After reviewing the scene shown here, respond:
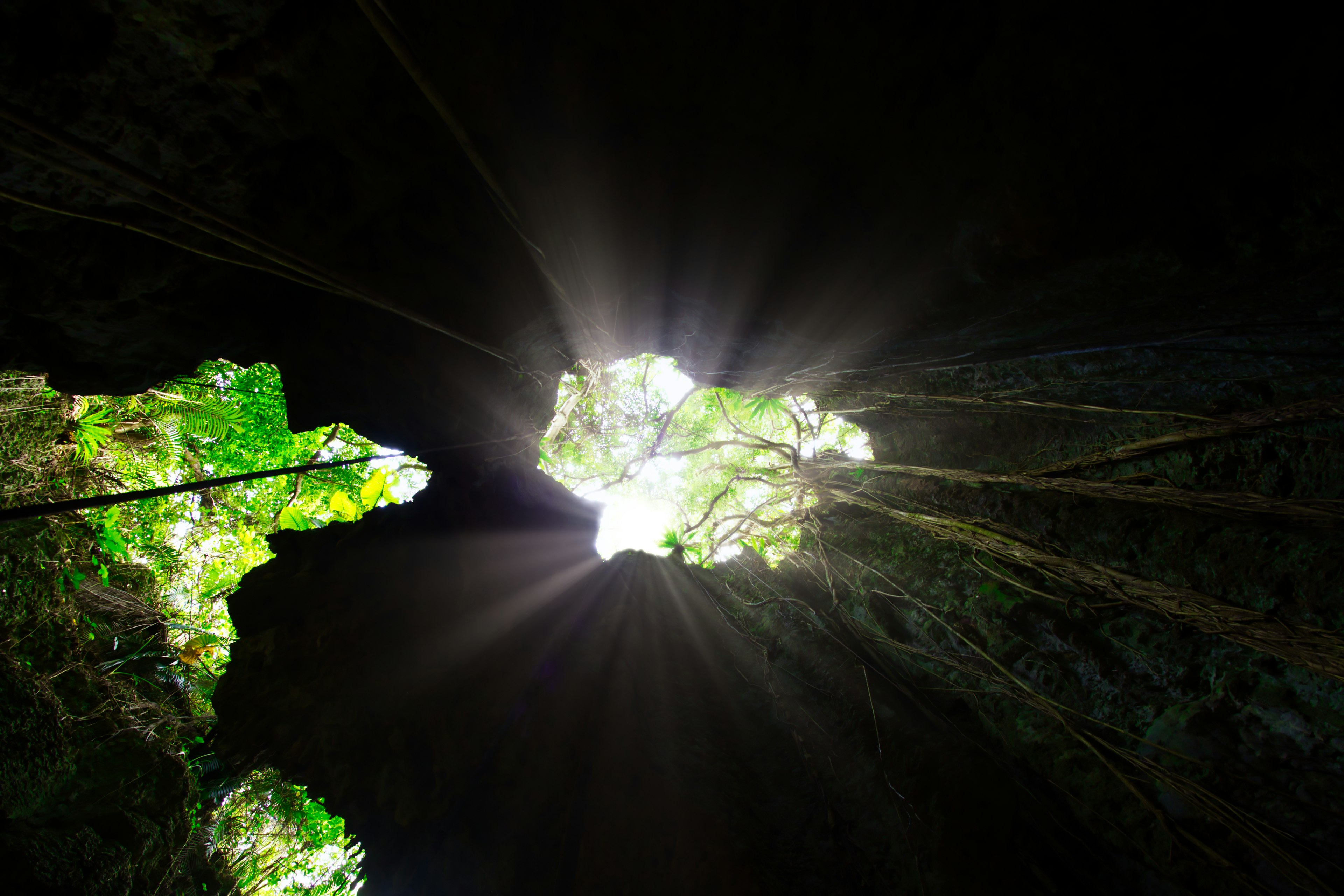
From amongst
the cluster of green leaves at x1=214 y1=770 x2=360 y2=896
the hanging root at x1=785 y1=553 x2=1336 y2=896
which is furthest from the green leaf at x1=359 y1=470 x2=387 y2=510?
the hanging root at x1=785 y1=553 x2=1336 y2=896

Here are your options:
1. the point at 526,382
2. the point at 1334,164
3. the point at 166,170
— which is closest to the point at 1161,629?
the point at 1334,164

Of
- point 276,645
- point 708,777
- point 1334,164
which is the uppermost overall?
point 1334,164

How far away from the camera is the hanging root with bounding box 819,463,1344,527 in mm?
1576

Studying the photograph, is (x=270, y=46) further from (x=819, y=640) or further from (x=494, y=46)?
(x=819, y=640)

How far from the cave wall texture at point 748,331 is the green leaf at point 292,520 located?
3.59 m

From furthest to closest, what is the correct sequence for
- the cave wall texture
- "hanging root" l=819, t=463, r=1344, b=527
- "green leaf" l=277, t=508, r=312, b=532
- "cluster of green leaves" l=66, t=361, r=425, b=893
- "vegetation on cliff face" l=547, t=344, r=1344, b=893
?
"green leaf" l=277, t=508, r=312, b=532
"cluster of green leaves" l=66, t=361, r=425, b=893
"hanging root" l=819, t=463, r=1344, b=527
"vegetation on cliff face" l=547, t=344, r=1344, b=893
the cave wall texture

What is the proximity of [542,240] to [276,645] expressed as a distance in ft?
8.25

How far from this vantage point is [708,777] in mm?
1856

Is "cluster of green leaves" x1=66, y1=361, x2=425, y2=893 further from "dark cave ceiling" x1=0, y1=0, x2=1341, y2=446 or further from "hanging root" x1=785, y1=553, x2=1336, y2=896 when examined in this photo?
"hanging root" x1=785, y1=553, x2=1336, y2=896

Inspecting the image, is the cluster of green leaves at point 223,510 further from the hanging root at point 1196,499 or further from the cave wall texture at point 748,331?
the hanging root at point 1196,499

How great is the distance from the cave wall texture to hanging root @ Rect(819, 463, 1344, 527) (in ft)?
0.24

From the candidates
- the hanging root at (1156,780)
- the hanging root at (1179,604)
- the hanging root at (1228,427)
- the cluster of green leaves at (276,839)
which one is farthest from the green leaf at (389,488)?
the hanging root at (1228,427)

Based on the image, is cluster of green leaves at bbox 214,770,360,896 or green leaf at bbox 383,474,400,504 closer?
cluster of green leaves at bbox 214,770,360,896

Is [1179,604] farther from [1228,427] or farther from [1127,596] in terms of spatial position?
[1228,427]
